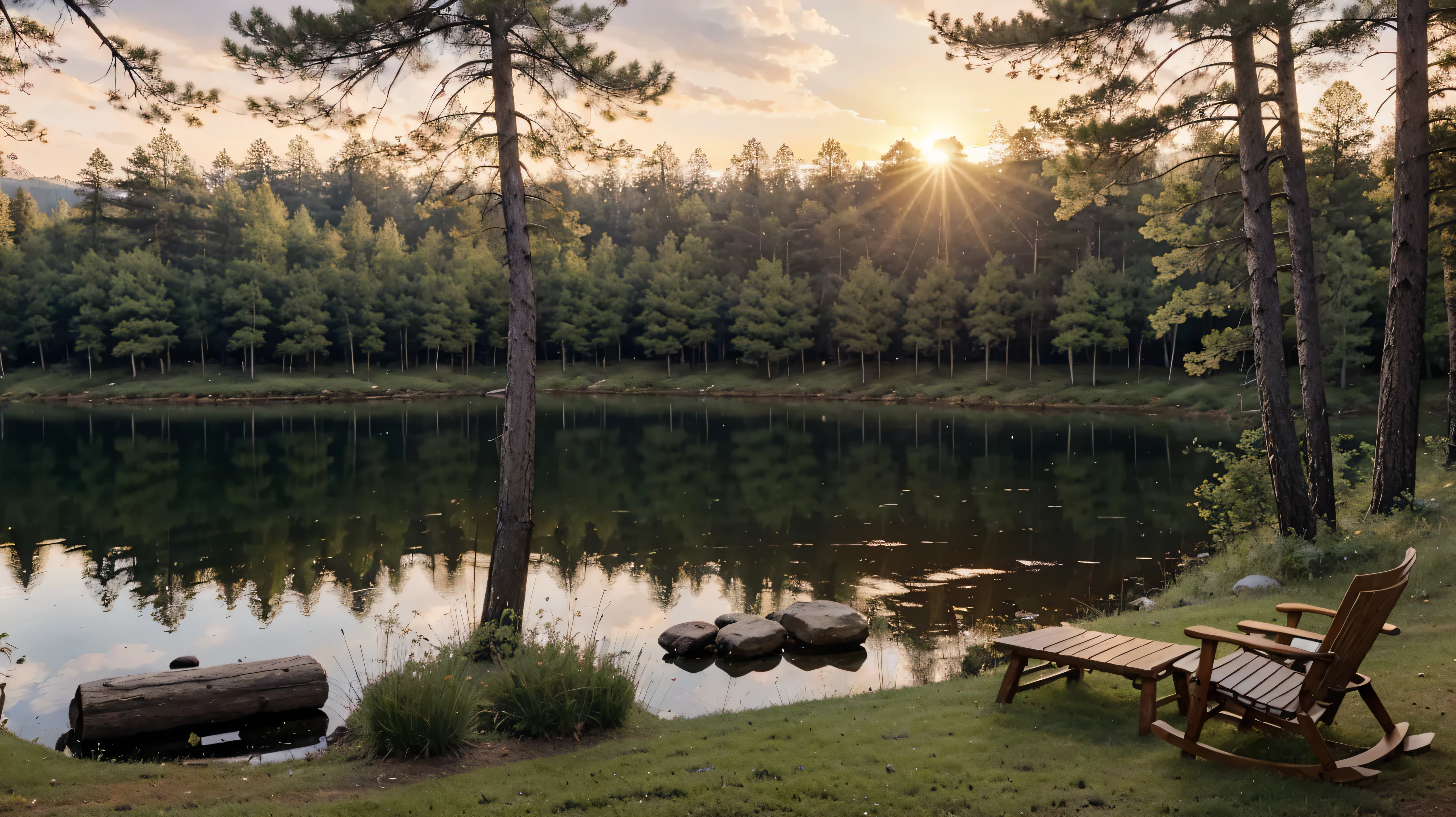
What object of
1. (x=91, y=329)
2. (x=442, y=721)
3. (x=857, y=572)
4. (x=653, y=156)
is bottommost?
(x=857, y=572)

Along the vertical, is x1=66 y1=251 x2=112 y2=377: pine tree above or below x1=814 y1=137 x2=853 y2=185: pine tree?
below

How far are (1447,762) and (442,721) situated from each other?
6061 millimetres

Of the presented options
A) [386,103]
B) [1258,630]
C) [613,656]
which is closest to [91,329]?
[386,103]

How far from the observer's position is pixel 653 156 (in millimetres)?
88875

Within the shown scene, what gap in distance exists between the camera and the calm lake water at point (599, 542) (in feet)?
35.2

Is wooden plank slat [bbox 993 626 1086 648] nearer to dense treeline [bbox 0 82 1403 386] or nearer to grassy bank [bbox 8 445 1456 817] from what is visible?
grassy bank [bbox 8 445 1456 817]

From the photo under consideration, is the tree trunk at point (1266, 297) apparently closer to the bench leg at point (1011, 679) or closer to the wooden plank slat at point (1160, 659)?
Answer: the wooden plank slat at point (1160, 659)

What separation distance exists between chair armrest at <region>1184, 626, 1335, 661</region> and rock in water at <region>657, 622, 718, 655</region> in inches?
251

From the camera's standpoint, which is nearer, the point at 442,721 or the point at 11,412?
the point at 442,721

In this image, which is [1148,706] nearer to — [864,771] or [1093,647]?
[1093,647]

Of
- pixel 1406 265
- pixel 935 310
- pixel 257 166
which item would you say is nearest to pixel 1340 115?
pixel 935 310

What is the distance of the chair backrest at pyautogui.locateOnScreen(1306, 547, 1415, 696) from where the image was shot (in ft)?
14.3

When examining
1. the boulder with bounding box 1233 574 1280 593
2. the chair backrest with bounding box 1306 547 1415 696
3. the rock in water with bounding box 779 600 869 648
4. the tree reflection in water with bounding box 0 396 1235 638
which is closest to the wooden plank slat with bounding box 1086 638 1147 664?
the chair backrest with bounding box 1306 547 1415 696

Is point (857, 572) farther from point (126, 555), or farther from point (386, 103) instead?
point (126, 555)
